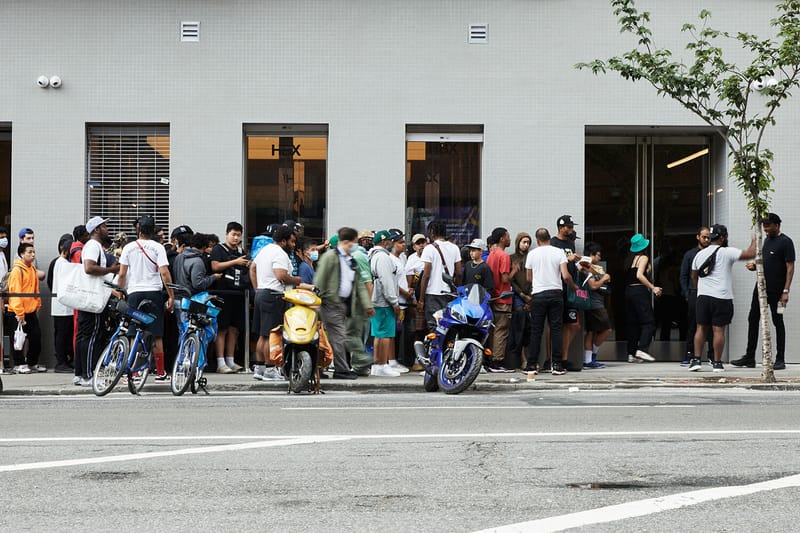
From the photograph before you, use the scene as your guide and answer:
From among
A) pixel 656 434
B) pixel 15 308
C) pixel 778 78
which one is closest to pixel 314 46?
pixel 15 308

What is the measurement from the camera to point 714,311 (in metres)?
15.8

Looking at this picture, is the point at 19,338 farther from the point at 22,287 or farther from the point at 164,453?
the point at 164,453

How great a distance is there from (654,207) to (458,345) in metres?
6.94

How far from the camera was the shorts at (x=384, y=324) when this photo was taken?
15131 mm

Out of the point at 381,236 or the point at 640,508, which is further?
the point at 381,236

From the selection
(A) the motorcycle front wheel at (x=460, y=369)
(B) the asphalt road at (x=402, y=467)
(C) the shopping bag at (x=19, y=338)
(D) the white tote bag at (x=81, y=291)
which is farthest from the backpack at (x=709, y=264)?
(C) the shopping bag at (x=19, y=338)

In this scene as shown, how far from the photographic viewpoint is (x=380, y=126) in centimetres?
1781

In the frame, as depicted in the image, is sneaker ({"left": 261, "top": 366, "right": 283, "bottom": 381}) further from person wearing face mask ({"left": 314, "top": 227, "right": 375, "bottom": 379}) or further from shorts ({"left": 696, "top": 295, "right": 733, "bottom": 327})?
shorts ({"left": 696, "top": 295, "right": 733, "bottom": 327})

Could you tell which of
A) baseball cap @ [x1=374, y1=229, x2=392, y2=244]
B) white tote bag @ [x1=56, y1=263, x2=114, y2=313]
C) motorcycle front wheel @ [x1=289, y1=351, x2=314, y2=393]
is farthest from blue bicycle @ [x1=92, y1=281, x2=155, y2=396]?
baseball cap @ [x1=374, y1=229, x2=392, y2=244]

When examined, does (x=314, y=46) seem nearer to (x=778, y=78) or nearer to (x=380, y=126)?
(x=380, y=126)

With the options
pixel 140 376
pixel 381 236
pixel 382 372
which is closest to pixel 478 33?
pixel 381 236

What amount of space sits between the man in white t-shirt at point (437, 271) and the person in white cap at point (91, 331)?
4087 millimetres

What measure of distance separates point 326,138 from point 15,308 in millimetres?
5436

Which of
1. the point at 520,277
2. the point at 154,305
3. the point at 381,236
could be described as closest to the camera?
the point at 154,305
